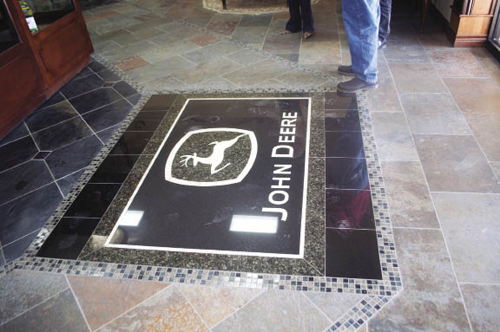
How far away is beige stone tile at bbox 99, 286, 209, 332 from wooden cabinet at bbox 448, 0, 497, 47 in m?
3.51

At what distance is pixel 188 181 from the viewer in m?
2.25

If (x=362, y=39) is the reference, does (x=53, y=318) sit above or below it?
below

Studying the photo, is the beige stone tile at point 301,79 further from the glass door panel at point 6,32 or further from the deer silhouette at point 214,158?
the glass door panel at point 6,32

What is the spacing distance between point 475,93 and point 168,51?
2.97 metres

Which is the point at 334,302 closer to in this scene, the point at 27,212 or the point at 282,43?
the point at 27,212

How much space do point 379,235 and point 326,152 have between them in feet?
2.39

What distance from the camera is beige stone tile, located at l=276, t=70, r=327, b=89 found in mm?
3211

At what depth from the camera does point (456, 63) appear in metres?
3.35

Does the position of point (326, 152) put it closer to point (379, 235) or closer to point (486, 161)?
point (379, 235)

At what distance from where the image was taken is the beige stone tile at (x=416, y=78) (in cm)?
301

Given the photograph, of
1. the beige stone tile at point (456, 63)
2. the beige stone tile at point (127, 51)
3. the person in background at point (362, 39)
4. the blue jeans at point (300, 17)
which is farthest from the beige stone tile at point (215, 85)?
the beige stone tile at point (456, 63)

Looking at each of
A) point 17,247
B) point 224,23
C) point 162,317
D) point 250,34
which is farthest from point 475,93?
point 17,247

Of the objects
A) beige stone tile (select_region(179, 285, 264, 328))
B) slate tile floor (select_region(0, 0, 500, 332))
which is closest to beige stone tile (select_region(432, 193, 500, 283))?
slate tile floor (select_region(0, 0, 500, 332))

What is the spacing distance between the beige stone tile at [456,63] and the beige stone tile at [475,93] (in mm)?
123
